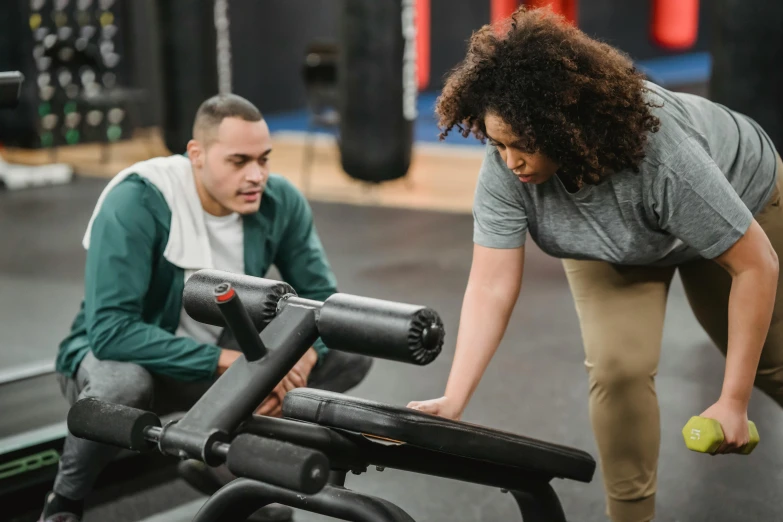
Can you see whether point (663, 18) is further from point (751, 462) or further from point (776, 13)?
point (751, 462)

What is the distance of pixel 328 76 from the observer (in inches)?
241

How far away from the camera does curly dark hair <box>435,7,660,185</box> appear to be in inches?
56.7

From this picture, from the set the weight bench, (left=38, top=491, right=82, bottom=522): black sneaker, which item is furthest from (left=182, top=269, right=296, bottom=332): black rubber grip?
(left=38, top=491, right=82, bottom=522): black sneaker

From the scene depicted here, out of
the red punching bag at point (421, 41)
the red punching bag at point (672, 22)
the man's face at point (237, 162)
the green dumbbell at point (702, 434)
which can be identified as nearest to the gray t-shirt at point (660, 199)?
the green dumbbell at point (702, 434)

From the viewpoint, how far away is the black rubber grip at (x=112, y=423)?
3.86 ft

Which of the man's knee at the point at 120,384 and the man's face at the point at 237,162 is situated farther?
the man's face at the point at 237,162

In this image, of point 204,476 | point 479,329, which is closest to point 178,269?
point 204,476

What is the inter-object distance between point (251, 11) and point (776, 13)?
618 cm

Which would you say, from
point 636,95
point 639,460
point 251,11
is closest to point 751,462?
point 639,460

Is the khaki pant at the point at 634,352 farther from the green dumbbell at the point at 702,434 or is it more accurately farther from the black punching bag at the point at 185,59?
the black punching bag at the point at 185,59

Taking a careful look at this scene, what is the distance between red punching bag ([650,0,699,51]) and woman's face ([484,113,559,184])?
27.8 feet

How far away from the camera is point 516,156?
150 centimetres

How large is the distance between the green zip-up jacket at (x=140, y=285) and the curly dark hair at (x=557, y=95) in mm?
764

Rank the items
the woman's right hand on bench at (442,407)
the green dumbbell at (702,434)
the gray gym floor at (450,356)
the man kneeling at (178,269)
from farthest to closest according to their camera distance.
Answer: the gray gym floor at (450,356), the man kneeling at (178,269), the woman's right hand on bench at (442,407), the green dumbbell at (702,434)
